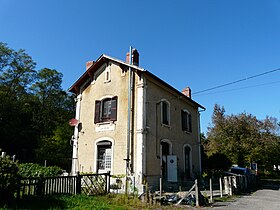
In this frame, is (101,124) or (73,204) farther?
(101,124)

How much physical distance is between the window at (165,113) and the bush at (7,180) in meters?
9.61

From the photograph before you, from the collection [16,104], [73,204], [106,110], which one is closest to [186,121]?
[106,110]

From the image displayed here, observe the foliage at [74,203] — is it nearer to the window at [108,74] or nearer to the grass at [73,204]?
the grass at [73,204]

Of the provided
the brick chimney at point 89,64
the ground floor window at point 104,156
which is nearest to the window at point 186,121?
the ground floor window at point 104,156

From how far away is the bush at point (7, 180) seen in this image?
7.82m

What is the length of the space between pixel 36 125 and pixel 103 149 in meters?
20.6

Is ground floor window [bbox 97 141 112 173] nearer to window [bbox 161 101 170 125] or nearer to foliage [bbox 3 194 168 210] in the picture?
window [bbox 161 101 170 125]

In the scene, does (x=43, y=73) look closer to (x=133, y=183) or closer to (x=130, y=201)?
(x=133, y=183)

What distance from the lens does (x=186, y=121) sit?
1930 centimetres

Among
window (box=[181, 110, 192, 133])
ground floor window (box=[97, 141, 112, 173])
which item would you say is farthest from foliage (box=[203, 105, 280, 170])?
ground floor window (box=[97, 141, 112, 173])

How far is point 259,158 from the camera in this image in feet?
96.7

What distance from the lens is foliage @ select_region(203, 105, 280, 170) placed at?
2962 cm

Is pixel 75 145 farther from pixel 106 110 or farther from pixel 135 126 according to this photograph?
pixel 135 126

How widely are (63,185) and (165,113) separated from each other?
8411 mm
